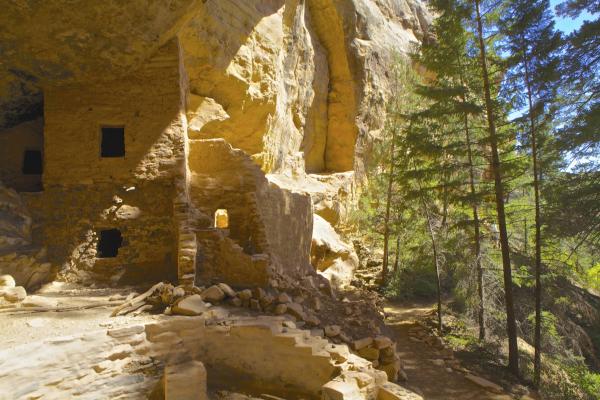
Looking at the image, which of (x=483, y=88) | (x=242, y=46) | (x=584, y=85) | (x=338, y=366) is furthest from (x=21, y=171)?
(x=584, y=85)

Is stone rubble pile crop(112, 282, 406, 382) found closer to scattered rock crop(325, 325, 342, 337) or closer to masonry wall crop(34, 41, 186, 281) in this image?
scattered rock crop(325, 325, 342, 337)

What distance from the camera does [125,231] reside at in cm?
666

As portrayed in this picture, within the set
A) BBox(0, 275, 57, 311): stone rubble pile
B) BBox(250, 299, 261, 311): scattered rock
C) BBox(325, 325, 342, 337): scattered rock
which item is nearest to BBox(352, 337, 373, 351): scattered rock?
BBox(325, 325, 342, 337): scattered rock

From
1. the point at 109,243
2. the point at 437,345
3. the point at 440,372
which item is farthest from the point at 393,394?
the point at 109,243

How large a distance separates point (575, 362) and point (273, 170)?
11.0 meters

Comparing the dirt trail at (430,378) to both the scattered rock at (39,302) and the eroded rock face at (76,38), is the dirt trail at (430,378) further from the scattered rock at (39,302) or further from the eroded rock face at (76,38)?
the eroded rock face at (76,38)

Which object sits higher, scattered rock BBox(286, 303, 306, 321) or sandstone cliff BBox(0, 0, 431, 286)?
sandstone cliff BBox(0, 0, 431, 286)

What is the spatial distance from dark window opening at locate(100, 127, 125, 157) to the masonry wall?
171cm

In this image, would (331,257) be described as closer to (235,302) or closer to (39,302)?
(235,302)

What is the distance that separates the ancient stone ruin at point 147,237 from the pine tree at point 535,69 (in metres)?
4.14

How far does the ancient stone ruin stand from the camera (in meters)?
4.41

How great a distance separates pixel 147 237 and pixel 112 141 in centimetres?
343

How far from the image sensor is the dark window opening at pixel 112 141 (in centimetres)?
860

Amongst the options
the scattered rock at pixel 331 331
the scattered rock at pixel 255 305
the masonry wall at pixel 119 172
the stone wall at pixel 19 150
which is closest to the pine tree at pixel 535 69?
the scattered rock at pixel 331 331
